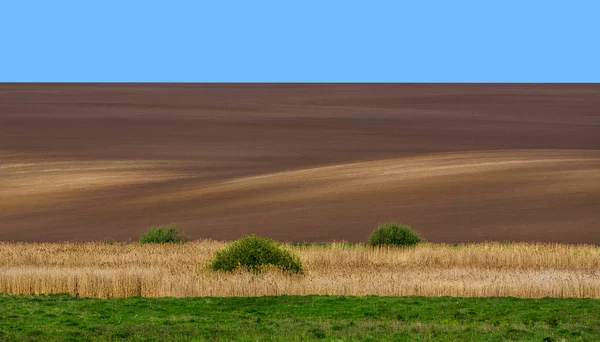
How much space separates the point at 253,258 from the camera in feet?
104

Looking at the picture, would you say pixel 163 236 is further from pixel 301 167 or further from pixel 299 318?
pixel 301 167

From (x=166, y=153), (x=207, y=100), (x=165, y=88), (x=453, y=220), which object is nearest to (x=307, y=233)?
(x=453, y=220)

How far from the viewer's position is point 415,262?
3650 cm

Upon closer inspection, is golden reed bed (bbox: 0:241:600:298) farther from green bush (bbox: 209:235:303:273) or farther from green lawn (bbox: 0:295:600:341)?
green lawn (bbox: 0:295:600:341)

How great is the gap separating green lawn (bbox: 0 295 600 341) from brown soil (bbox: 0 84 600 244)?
25.8 metres

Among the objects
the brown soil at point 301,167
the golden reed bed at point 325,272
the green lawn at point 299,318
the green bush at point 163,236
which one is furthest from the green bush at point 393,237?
the green lawn at point 299,318

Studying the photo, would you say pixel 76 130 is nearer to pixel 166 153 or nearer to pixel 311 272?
pixel 166 153

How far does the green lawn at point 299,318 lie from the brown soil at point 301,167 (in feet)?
84.6

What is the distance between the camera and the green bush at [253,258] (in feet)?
103

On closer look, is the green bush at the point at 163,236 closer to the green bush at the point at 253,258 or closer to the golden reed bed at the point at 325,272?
the golden reed bed at the point at 325,272

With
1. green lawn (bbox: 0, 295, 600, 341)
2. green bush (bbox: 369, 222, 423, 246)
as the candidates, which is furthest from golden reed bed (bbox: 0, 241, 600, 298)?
green lawn (bbox: 0, 295, 600, 341)

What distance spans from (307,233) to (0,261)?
1948 cm

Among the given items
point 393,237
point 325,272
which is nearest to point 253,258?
point 325,272

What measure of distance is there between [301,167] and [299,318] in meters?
55.4
